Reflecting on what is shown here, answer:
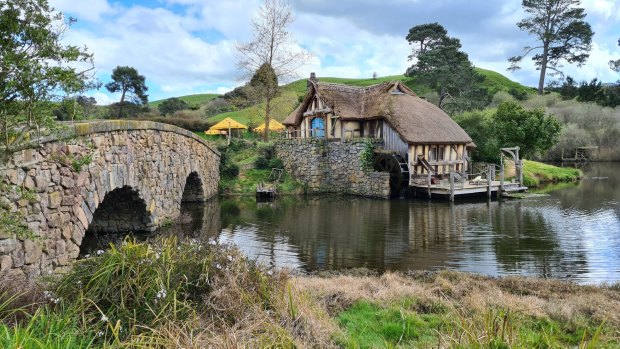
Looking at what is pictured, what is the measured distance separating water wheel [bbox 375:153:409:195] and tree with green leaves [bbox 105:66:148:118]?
30.5 m

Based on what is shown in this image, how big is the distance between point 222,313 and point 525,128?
27.4 meters

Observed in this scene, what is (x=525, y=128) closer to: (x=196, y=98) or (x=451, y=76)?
(x=451, y=76)

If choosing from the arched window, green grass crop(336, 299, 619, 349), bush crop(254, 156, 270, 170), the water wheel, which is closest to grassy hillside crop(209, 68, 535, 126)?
the arched window

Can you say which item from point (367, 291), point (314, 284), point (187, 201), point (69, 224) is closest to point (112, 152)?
point (69, 224)

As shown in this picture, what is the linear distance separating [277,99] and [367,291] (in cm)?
3828

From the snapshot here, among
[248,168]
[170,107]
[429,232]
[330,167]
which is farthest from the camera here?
[170,107]

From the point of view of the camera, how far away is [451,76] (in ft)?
151

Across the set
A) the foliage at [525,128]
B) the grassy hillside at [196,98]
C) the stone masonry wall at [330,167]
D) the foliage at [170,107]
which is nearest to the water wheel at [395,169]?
the stone masonry wall at [330,167]

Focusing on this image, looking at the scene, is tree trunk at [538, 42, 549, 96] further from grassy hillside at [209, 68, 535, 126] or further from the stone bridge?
the stone bridge

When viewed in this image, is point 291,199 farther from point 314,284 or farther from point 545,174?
point 545,174

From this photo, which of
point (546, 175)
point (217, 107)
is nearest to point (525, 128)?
point (546, 175)

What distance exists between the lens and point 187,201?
2267cm

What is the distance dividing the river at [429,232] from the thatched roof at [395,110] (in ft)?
13.6

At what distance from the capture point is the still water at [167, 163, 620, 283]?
11.5m
